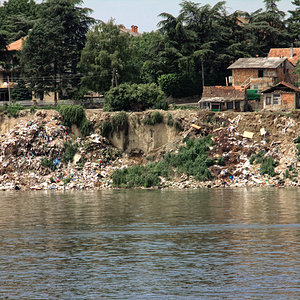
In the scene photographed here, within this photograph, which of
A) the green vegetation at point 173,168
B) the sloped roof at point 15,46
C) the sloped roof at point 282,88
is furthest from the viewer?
the sloped roof at point 15,46

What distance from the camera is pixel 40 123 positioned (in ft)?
229

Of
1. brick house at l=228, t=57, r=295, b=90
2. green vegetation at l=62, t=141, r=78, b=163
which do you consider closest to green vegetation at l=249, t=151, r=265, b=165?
green vegetation at l=62, t=141, r=78, b=163

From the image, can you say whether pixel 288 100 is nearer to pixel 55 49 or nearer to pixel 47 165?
pixel 47 165

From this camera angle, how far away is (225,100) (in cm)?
7531

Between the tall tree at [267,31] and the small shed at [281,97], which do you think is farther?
the tall tree at [267,31]

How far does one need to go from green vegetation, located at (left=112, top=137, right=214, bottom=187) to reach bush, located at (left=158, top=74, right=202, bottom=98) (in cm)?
2049

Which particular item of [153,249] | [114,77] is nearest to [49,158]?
[114,77]

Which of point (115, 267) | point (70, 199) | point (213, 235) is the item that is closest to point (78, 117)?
point (70, 199)

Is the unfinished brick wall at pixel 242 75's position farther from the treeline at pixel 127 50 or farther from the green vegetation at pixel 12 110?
the green vegetation at pixel 12 110

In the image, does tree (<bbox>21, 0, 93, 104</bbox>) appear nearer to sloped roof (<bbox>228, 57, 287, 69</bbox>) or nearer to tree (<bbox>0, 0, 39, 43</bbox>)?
tree (<bbox>0, 0, 39, 43</bbox>)

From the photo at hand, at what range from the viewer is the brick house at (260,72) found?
81.6 metres

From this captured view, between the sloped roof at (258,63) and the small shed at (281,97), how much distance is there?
8192mm

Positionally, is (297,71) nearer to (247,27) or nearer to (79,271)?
(247,27)

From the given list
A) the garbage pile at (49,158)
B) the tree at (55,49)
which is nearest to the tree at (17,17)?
the tree at (55,49)
